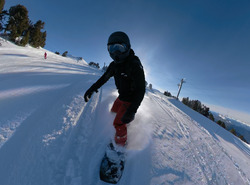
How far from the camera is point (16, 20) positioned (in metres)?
25.9

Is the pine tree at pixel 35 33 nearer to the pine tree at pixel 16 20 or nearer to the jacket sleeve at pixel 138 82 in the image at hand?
the pine tree at pixel 16 20

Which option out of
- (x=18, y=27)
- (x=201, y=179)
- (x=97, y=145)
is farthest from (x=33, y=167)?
(x=18, y=27)

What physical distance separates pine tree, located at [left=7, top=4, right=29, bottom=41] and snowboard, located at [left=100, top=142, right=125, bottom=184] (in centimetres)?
3876

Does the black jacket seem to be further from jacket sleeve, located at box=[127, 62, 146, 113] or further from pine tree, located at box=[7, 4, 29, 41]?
pine tree, located at box=[7, 4, 29, 41]

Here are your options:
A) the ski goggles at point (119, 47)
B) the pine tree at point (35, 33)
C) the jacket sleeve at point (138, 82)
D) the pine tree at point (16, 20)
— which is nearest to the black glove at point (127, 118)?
the jacket sleeve at point (138, 82)

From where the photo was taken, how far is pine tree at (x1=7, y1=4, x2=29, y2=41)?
25.5 m

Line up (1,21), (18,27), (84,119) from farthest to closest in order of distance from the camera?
(18,27)
(1,21)
(84,119)

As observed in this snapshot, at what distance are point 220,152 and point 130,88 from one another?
2.98 m

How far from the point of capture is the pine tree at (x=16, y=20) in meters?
25.5

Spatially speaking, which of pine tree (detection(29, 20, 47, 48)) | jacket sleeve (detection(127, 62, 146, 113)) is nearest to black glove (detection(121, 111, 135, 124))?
jacket sleeve (detection(127, 62, 146, 113))

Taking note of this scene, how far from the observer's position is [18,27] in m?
26.4

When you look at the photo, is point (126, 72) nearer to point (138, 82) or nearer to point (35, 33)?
point (138, 82)

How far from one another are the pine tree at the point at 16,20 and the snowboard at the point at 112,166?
38.8m

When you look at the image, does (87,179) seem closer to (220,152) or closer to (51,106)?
(51,106)
